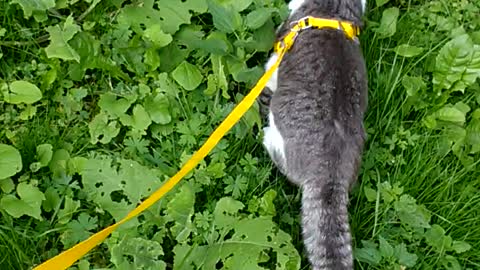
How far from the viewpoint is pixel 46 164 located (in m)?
3.29

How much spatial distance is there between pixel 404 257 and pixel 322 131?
2.17ft

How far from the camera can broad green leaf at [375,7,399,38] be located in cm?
381

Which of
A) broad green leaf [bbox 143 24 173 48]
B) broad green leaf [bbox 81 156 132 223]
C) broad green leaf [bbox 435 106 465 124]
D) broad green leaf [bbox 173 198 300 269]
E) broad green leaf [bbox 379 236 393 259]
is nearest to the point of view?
broad green leaf [bbox 173 198 300 269]

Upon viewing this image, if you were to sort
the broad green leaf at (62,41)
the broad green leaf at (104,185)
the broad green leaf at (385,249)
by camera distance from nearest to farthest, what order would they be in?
1. the broad green leaf at (104,185)
2. the broad green leaf at (385,249)
3. the broad green leaf at (62,41)

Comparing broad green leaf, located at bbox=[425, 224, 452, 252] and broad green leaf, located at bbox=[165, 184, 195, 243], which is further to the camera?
broad green leaf, located at bbox=[425, 224, 452, 252]

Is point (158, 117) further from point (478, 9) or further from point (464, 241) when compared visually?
point (478, 9)

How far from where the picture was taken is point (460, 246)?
3402 mm

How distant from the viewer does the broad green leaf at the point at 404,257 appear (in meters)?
3.31

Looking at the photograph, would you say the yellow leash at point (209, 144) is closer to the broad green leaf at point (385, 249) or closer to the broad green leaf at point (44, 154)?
the broad green leaf at point (44, 154)

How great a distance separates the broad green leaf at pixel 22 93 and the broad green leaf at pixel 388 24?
64.9 inches

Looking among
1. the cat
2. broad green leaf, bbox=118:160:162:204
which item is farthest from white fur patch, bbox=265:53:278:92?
broad green leaf, bbox=118:160:162:204

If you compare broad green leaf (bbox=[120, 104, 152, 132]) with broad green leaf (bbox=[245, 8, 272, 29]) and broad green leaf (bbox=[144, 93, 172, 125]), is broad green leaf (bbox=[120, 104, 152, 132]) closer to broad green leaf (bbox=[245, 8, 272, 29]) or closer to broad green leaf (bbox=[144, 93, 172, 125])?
broad green leaf (bbox=[144, 93, 172, 125])

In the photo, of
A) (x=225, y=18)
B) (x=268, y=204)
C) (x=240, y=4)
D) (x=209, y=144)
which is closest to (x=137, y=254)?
(x=209, y=144)

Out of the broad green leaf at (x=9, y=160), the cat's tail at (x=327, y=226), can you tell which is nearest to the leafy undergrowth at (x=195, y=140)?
the broad green leaf at (x=9, y=160)
